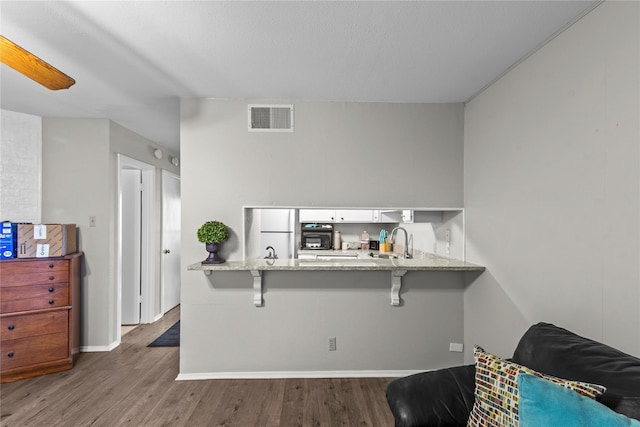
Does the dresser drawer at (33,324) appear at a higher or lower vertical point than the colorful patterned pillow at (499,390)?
lower

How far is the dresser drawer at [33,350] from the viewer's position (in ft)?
9.03

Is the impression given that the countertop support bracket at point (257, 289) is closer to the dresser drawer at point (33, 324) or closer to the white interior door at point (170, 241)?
the dresser drawer at point (33, 324)

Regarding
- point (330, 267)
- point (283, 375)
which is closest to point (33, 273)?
point (283, 375)

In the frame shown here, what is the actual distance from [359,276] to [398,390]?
1.46 meters

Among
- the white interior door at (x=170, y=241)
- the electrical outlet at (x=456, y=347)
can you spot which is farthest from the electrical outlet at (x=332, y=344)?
the white interior door at (x=170, y=241)

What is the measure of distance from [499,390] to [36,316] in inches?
145

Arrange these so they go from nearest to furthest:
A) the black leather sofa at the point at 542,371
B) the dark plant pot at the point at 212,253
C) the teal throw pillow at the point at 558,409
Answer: the teal throw pillow at the point at 558,409 → the black leather sofa at the point at 542,371 → the dark plant pot at the point at 212,253

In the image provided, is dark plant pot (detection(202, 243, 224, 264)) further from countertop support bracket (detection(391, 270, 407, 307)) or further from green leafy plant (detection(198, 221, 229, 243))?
countertop support bracket (detection(391, 270, 407, 307))

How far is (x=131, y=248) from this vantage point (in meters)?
4.27

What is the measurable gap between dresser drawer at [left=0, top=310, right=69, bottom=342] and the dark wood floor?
403 mm

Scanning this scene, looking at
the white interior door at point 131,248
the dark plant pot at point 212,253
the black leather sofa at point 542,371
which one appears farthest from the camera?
the white interior door at point 131,248

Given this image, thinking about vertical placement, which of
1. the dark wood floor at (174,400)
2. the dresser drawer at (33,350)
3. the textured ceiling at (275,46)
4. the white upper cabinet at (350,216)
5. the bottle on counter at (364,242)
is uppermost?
the textured ceiling at (275,46)

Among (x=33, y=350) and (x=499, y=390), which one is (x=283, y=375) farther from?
(x=33, y=350)

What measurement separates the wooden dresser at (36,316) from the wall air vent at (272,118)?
2.25 meters
